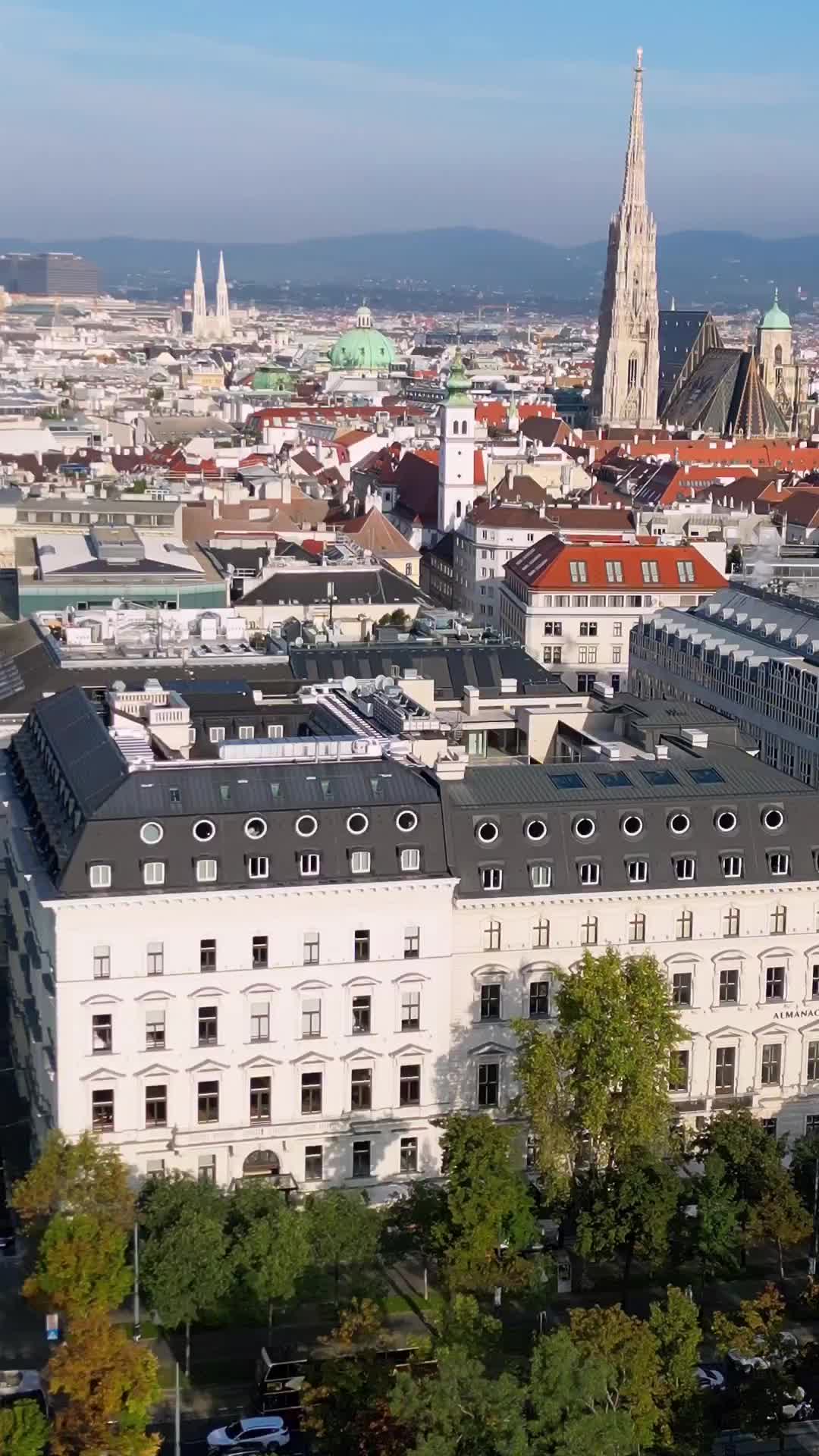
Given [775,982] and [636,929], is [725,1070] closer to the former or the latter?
[775,982]

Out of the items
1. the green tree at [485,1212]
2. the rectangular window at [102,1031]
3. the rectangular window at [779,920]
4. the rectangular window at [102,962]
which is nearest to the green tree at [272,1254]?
the green tree at [485,1212]

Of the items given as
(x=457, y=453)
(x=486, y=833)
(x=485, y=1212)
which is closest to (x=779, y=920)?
(x=486, y=833)

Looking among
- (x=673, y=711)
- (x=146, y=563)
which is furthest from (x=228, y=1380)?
(x=146, y=563)

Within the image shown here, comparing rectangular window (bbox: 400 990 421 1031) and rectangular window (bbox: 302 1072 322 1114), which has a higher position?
rectangular window (bbox: 400 990 421 1031)

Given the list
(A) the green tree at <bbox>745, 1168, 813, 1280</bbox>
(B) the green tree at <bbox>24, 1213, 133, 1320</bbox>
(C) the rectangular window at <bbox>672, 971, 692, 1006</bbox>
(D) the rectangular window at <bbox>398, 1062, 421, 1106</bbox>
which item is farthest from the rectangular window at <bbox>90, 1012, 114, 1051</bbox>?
(A) the green tree at <bbox>745, 1168, 813, 1280</bbox>

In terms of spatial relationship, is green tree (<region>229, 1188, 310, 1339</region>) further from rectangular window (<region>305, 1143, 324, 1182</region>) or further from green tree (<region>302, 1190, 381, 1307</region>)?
rectangular window (<region>305, 1143, 324, 1182</region>)

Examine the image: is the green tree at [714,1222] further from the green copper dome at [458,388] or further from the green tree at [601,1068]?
the green copper dome at [458,388]

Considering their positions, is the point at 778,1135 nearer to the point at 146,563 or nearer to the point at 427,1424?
the point at 427,1424
